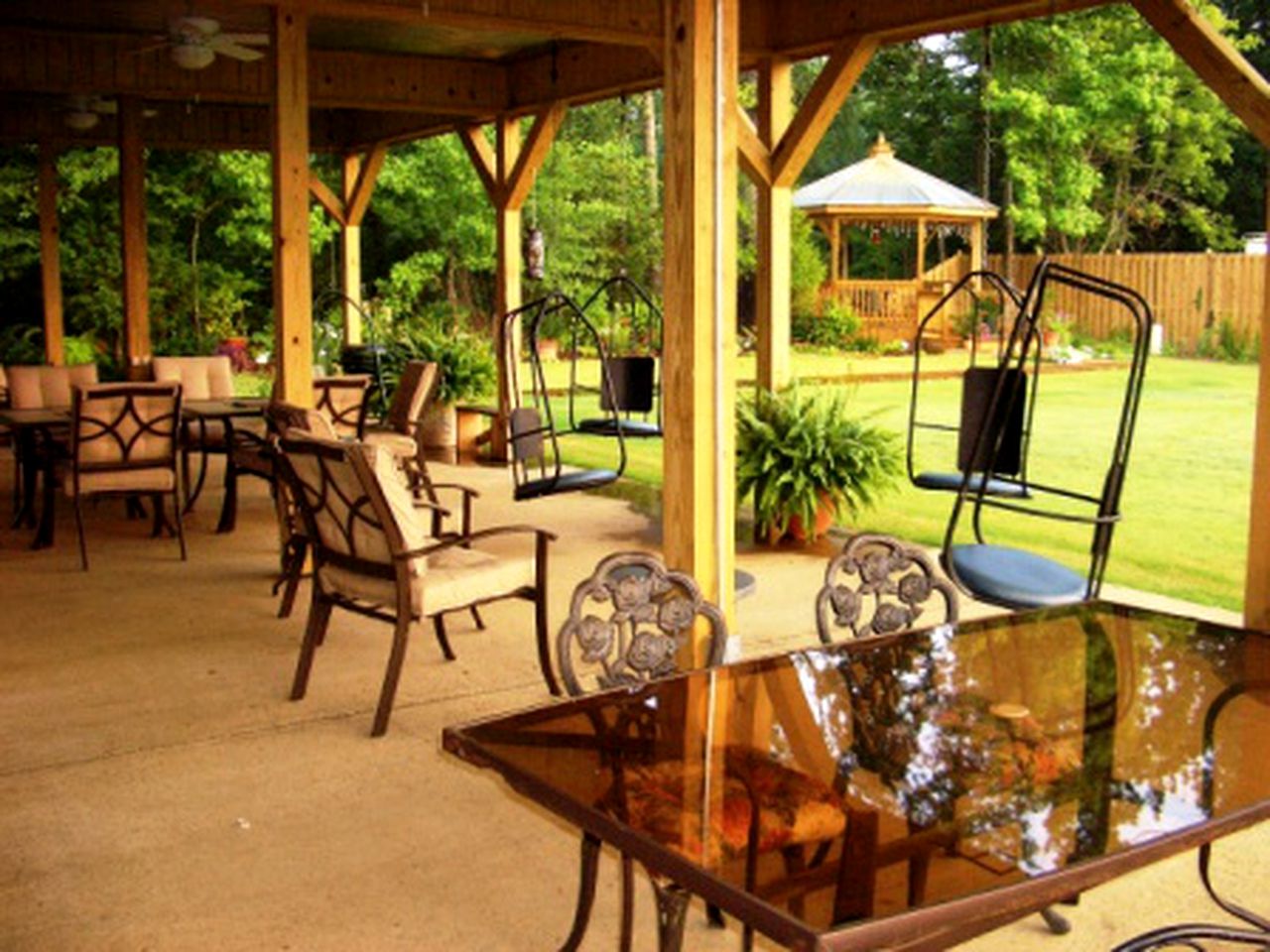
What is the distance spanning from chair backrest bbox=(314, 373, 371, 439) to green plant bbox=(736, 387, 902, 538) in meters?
2.05

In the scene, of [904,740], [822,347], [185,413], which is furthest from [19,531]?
[822,347]

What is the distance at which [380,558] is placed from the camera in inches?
169

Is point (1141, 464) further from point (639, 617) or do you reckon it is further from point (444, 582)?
point (639, 617)

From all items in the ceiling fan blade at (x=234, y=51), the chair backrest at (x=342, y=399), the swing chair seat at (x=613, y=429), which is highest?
the ceiling fan blade at (x=234, y=51)

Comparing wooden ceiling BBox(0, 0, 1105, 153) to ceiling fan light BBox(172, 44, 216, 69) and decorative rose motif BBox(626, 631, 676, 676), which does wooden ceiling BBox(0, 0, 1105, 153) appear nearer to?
ceiling fan light BBox(172, 44, 216, 69)

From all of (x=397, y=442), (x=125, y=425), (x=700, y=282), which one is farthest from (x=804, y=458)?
(x=125, y=425)

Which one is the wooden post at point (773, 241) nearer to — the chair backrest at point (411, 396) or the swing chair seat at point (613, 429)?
the swing chair seat at point (613, 429)

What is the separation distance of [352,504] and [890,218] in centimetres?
1548

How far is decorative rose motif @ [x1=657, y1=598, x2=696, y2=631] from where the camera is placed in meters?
2.73

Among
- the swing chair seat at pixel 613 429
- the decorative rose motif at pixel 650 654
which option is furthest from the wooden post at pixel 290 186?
the decorative rose motif at pixel 650 654

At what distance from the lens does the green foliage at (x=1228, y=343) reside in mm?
16672

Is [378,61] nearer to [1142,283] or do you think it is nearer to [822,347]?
[822,347]

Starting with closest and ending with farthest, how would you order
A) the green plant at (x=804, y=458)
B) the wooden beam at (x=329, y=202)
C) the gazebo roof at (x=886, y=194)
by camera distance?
the green plant at (x=804, y=458) → the wooden beam at (x=329, y=202) → the gazebo roof at (x=886, y=194)

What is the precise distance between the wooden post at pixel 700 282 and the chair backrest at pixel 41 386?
15.3ft
